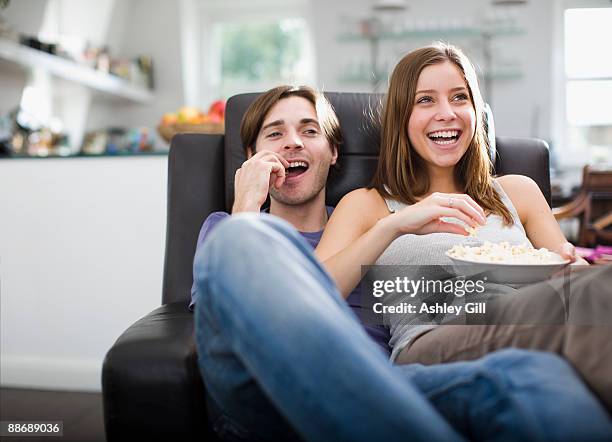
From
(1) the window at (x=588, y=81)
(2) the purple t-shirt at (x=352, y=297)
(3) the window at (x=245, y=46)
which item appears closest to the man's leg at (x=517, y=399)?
(2) the purple t-shirt at (x=352, y=297)

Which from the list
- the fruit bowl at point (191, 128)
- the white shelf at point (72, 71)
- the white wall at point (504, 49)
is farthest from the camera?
the white wall at point (504, 49)

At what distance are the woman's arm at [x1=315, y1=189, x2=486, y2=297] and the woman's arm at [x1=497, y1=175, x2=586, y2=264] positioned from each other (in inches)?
12.4

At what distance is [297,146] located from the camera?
59.1 inches

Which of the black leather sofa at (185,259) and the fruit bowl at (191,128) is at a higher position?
the fruit bowl at (191,128)

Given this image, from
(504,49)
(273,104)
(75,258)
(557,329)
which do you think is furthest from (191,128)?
(504,49)

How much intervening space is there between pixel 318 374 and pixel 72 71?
4067mm

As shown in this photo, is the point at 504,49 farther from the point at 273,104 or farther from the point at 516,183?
the point at 273,104

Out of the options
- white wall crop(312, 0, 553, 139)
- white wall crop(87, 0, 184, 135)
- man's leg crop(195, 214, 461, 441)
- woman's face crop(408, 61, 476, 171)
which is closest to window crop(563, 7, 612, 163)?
white wall crop(312, 0, 553, 139)

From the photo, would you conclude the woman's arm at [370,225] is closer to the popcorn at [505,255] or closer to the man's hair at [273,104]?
the popcorn at [505,255]

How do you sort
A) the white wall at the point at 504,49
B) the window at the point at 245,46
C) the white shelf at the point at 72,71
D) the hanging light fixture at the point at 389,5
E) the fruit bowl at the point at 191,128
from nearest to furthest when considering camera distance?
the fruit bowl at the point at 191,128 < the white shelf at the point at 72,71 < the hanging light fixture at the point at 389,5 < the white wall at the point at 504,49 < the window at the point at 245,46

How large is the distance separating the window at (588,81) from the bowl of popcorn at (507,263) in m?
4.28

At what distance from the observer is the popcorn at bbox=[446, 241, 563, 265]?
1.08 meters

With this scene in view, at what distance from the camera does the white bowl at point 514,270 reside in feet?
3.45

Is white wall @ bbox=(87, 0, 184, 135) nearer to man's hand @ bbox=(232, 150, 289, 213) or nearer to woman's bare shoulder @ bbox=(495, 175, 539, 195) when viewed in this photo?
man's hand @ bbox=(232, 150, 289, 213)
